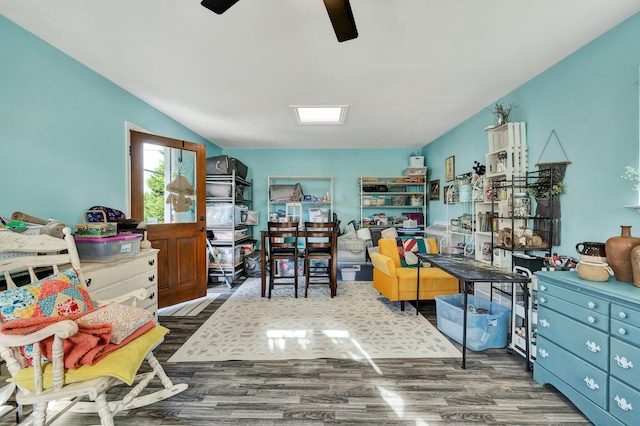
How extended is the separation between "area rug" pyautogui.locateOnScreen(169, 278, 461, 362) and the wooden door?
26.8 inches

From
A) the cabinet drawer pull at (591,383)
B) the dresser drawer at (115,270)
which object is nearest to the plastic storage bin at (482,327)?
the cabinet drawer pull at (591,383)

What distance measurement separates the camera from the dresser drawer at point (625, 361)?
122 centimetres

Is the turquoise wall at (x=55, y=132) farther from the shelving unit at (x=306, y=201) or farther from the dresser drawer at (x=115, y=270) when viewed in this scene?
the shelving unit at (x=306, y=201)

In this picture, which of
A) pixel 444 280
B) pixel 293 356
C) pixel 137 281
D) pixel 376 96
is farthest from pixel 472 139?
pixel 137 281

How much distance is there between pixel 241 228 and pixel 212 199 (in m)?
0.81

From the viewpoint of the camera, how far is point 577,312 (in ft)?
4.90

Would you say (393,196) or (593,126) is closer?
(593,126)

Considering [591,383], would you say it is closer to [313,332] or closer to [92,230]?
[313,332]

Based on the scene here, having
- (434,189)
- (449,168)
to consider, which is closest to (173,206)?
(449,168)

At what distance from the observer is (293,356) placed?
2111 millimetres

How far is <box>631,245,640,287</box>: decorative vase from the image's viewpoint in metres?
1.37

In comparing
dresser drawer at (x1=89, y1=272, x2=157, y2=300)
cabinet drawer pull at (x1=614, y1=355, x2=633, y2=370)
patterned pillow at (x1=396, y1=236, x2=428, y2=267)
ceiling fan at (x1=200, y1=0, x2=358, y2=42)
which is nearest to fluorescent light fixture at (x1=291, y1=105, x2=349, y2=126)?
ceiling fan at (x1=200, y1=0, x2=358, y2=42)

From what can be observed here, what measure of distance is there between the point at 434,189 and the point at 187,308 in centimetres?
464

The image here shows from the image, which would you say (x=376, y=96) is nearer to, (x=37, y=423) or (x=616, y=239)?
(x=616, y=239)
